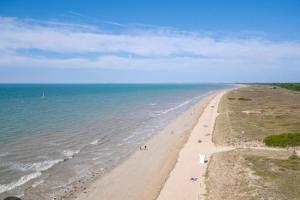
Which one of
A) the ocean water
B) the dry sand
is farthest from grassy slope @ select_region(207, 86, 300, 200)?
the ocean water

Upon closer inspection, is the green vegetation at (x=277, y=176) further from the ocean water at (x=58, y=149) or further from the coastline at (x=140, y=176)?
the ocean water at (x=58, y=149)

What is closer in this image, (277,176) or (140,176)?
(277,176)

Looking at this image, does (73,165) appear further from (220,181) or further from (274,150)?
(274,150)

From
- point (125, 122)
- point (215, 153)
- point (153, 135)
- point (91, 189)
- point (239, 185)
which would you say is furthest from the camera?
point (125, 122)

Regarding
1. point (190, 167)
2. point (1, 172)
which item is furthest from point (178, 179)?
point (1, 172)

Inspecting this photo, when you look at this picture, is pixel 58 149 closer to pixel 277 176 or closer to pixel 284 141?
pixel 277 176

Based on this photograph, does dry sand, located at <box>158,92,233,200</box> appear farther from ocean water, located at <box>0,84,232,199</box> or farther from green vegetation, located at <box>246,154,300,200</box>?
ocean water, located at <box>0,84,232,199</box>

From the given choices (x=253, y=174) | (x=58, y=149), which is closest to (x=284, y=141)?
(x=253, y=174)
